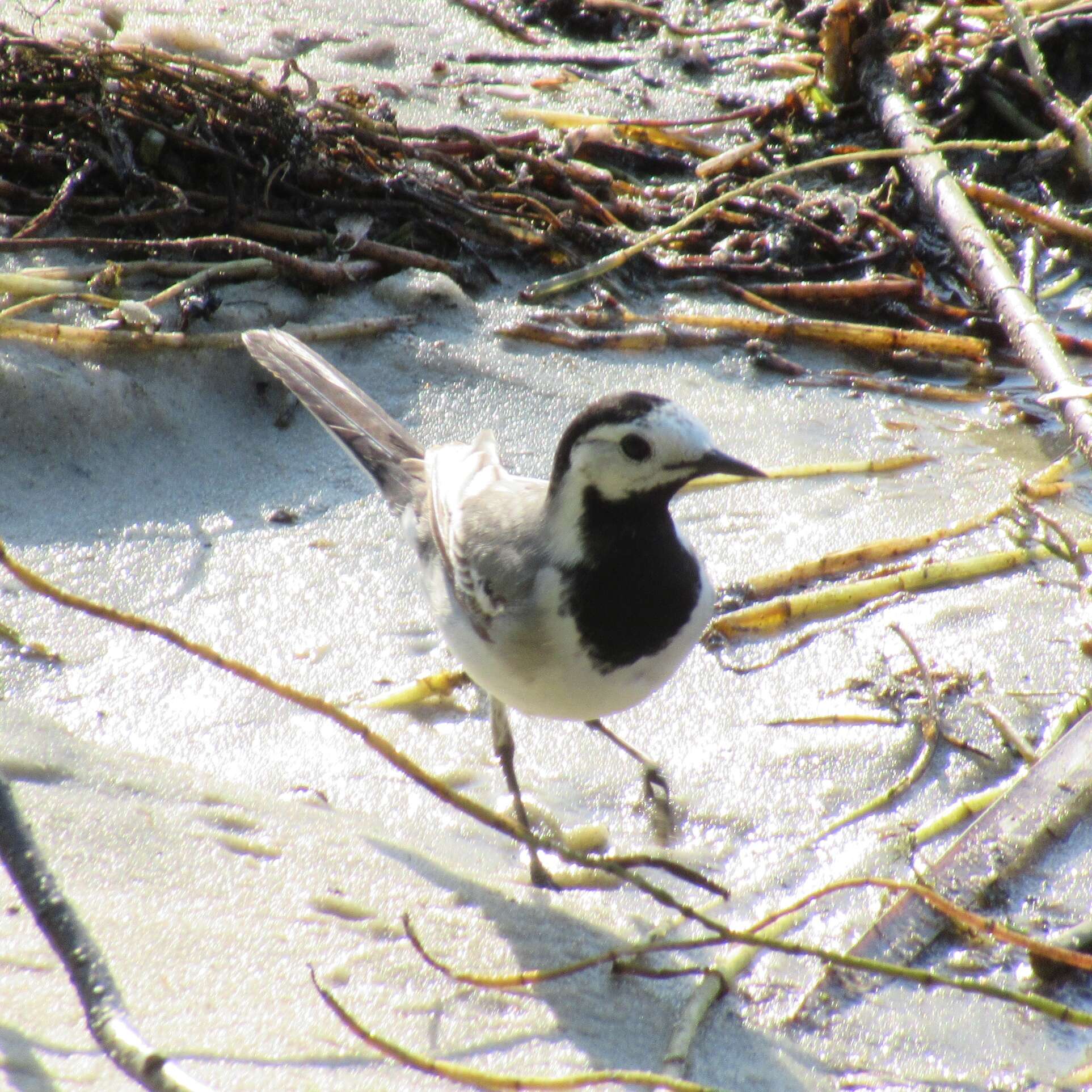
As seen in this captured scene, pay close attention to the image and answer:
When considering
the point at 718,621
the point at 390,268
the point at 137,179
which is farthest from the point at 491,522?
the point at 137,179

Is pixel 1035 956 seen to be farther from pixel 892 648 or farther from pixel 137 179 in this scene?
pixel 137 179

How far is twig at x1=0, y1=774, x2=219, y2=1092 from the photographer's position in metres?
1.98

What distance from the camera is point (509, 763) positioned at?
3.76 m

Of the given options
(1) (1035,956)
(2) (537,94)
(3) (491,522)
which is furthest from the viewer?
(2) (537,94)

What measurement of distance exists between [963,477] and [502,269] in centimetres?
259

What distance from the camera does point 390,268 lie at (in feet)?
19.8

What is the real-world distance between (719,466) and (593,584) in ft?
1.66

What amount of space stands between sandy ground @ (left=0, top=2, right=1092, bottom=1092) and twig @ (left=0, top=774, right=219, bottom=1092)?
136mm

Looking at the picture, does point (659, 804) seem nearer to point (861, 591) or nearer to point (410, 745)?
point (410, 745)

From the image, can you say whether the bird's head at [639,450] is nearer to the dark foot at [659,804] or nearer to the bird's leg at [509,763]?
the bird's leg at [509,763]

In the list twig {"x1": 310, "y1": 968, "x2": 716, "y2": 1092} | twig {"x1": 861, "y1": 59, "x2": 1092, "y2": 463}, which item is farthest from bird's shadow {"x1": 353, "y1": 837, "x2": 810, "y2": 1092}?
twig {"x1": 861, "y1": 59, "x2": 1092, "y2": 463}

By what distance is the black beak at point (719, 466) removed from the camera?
10.7 ft

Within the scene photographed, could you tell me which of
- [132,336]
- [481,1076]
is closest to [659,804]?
[481,1076]

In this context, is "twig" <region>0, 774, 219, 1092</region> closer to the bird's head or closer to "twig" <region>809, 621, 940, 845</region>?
the bird's head
